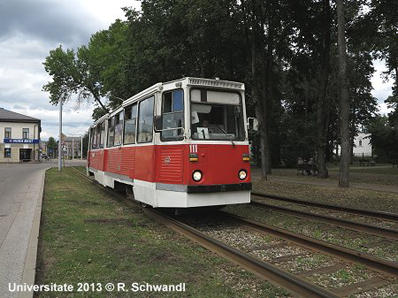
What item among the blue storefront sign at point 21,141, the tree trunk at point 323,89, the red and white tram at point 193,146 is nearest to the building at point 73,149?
the blue storefront sign at point 21,141

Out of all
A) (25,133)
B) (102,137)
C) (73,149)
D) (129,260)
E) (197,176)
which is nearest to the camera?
(129,260)


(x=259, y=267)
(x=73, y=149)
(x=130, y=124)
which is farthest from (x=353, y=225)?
(x=73, y=149)

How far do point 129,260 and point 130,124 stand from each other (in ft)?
16.5

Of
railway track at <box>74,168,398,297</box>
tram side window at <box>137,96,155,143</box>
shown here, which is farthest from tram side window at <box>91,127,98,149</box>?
railway track at <box>74,168,398,297</box>

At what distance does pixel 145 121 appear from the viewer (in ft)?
29.1

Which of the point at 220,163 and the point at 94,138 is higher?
the point at 94,138

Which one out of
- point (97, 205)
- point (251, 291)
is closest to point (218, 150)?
point (251, 291)

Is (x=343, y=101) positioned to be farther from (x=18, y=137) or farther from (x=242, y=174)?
(x=18, y=137)

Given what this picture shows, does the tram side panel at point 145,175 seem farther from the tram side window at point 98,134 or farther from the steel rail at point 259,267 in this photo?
the tram side window at point 98,134

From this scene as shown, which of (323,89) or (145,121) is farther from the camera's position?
(323,89)

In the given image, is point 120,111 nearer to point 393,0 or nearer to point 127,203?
point 127,203

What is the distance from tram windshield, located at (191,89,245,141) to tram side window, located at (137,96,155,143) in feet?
3.84

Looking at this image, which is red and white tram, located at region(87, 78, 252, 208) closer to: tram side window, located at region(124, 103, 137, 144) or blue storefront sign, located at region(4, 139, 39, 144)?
tram side window, located at region(124, 103, 137, 144)

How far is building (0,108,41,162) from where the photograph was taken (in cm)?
7100
